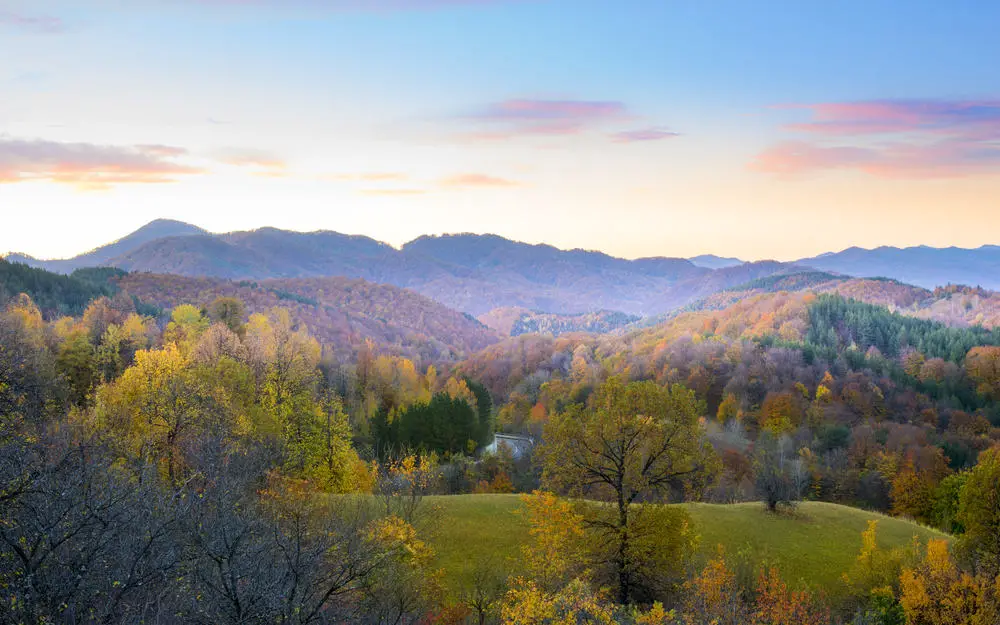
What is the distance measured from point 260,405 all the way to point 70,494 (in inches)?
1126

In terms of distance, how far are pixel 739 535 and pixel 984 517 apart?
12462 mm

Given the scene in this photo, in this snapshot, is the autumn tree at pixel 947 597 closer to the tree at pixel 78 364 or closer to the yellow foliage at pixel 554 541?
the yellow foliage at pixel 554 541

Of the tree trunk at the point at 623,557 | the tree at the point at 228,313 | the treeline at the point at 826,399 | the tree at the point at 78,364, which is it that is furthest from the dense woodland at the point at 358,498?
the treeline at the point at 826,399

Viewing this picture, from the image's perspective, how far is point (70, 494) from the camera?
1412 centimetres

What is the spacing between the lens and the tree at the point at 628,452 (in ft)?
87.6

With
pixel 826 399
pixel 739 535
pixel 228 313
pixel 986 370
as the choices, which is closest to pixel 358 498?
pixel 739 535

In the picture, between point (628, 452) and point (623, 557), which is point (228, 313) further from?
point (623, 557)

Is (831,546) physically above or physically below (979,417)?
above

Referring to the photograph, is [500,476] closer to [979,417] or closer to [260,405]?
[260,405]

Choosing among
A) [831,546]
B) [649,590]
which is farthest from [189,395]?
[831,546]

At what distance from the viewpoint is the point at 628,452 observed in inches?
1078

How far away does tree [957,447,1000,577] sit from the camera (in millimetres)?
29156

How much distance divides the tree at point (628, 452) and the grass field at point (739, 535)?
5.62 m

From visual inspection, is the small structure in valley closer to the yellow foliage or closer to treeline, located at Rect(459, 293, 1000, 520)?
treeline, located at Rect(459, 293, 1000, 520)
